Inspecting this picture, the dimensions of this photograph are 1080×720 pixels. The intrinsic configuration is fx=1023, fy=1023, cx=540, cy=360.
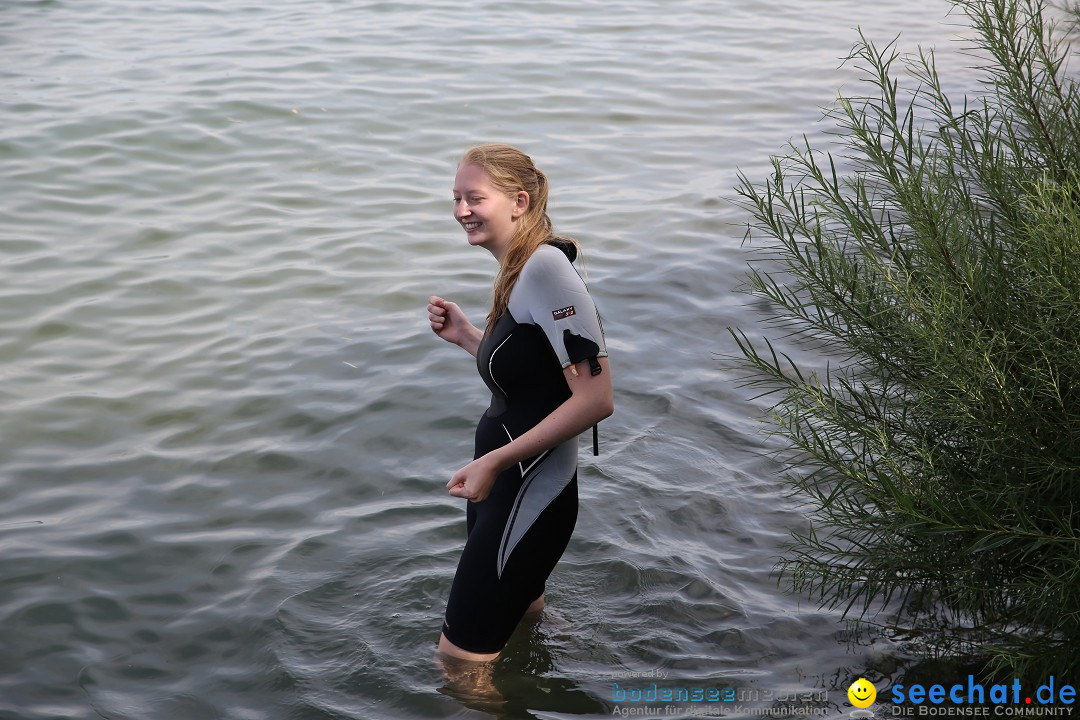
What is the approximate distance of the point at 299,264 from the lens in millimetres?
7688

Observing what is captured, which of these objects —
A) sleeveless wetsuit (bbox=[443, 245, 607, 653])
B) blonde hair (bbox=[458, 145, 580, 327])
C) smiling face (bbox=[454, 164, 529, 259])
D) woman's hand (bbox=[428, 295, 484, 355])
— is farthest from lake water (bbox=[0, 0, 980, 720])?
smiling face (bbox=[454, 164, 529, 259])

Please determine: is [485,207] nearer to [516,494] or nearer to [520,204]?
[520,204]

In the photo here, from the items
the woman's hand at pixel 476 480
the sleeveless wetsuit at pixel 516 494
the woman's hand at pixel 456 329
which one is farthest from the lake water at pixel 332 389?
the woman's hand at pixel 456 329

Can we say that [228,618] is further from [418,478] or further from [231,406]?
Answer: [231,406]

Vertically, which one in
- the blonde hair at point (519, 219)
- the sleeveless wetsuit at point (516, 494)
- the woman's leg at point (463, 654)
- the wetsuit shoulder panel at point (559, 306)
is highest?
the blonde hair at point (519, 219)

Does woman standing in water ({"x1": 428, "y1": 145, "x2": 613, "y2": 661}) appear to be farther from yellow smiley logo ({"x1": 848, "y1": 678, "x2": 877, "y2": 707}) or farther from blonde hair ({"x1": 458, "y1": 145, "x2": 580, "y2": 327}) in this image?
yellow smiley logo ({"x1": 848, "y1": 678, "x2": 877, "y2": 707})

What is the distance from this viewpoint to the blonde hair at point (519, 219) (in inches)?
142

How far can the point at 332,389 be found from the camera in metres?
6.20

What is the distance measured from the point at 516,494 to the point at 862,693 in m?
1.45

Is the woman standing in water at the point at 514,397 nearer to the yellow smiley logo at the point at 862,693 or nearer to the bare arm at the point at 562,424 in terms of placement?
the bare arm at the point at 562,424

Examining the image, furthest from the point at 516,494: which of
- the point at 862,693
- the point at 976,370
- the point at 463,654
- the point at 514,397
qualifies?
the point at 976,370

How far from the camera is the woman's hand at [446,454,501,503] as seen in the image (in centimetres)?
332

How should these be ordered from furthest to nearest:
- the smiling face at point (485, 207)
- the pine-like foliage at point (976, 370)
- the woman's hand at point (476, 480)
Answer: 1. the smiling face at point (485, 207)
2. the woman's hand at point (476, 480)
3. the pine-like foliage at point (976, 370)

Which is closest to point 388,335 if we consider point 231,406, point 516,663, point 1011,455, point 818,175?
point 231,406
